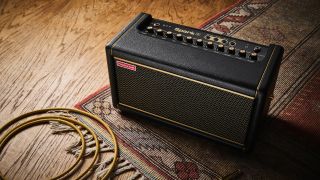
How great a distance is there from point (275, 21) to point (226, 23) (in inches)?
9.9

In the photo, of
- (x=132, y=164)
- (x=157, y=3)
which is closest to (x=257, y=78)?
(x=132, y=164)

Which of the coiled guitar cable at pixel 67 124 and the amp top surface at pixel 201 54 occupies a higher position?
the amp top surface at pixel 201 54

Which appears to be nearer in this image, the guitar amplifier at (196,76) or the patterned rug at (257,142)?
the guitar amplifier at (196,76)

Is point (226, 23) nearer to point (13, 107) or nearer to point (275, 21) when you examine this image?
point (275, 21)

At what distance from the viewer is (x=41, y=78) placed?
1443mm

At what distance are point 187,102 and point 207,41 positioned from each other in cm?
20

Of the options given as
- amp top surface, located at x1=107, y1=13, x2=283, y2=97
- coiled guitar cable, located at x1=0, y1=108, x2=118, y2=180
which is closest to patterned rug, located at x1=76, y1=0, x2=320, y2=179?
coiled guitar cable, located at x1=0, y1=108, x2=118, y2=180

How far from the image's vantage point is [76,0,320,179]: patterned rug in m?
1.10

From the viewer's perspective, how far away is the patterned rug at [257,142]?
1097 mm

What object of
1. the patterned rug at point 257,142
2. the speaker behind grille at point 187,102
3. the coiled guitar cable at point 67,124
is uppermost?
the speaker behind grille at point 187,102

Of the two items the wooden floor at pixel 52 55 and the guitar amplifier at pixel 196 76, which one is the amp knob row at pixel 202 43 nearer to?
the guitar amplifier at pixel 196 76

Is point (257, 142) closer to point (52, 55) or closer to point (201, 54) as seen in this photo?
point (201, 54)

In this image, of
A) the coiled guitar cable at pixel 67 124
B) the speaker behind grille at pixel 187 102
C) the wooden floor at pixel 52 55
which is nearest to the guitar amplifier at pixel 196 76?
the speaker behind grille at pixel 187 102

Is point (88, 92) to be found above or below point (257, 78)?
below
